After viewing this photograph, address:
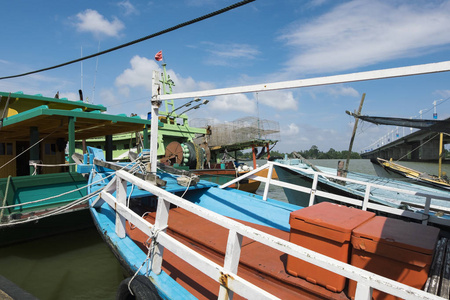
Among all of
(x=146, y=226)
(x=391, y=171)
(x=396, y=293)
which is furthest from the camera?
(x=391, y=171)

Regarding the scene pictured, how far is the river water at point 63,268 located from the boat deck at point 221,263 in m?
1.46

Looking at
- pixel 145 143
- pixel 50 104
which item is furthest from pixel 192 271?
pixel 50 104

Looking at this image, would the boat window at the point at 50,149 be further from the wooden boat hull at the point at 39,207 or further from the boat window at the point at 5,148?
the wooden boat hull at the point at 39,207

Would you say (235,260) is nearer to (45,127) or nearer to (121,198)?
(121,198)

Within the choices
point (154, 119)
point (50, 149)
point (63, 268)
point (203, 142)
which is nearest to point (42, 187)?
point (63, 268)

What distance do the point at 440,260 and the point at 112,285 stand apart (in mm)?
5224

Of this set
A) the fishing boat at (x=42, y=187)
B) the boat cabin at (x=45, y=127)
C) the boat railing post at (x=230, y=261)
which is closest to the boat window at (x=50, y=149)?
the boat cabin at (x=45, y=127)

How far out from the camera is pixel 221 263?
12.6 ft

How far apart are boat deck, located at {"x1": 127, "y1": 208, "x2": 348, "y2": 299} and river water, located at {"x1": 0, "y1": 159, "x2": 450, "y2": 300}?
1.46m

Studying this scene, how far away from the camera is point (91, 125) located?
948cm

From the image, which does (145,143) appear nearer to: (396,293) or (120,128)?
(120,128)

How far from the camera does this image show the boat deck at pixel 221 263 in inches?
119

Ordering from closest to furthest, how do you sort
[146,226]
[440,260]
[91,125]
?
1. [440,260]
2. [146,226]
3. [91,125]

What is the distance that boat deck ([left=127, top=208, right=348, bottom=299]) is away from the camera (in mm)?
3029
